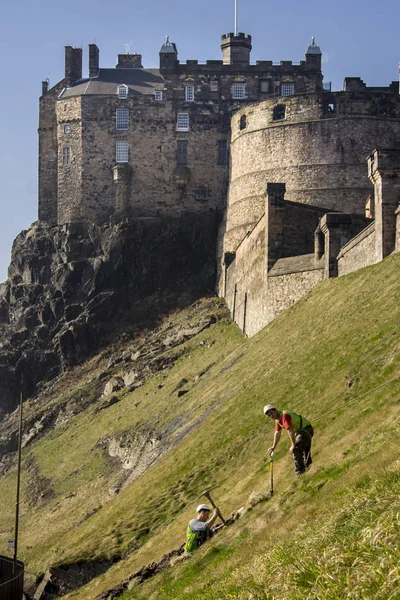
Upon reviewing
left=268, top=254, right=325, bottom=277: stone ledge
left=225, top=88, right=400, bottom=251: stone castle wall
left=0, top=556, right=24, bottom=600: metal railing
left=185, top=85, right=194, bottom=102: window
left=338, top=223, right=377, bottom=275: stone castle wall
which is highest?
left=185, top=85, right=194, bottom=102: window

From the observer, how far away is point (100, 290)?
62.2m

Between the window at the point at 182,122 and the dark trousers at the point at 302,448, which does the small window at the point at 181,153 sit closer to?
the window at the point at 182,122

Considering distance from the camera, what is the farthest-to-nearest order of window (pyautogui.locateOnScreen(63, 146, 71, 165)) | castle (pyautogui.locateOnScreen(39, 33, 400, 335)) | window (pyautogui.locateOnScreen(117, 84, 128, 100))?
window (pyautogui.locateOnScreen(63, 146, 71, 165))
window (pyautogui.locateOnScreen(117, 84, 128, 100))
castle (pyautogui.locateOnScreen(39, 33, 400, 335))

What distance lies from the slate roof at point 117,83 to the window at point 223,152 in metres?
5.76

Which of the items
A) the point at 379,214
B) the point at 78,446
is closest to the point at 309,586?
the point at 379,214

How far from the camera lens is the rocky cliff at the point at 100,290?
2394 inches

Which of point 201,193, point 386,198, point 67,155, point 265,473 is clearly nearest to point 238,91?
point 201,193

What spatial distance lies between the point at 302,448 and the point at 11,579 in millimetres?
7622

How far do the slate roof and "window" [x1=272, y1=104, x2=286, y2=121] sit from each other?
13.5 meters

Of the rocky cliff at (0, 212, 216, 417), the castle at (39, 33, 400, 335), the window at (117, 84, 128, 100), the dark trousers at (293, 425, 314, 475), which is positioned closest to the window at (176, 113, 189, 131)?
the castle at (39, 33, 400, 335)

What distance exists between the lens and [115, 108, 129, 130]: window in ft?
215

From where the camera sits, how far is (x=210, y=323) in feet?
174

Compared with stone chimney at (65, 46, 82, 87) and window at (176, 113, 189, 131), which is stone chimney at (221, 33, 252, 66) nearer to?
window at (176, 113, 189, 131)

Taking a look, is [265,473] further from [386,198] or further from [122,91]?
[122,91]
